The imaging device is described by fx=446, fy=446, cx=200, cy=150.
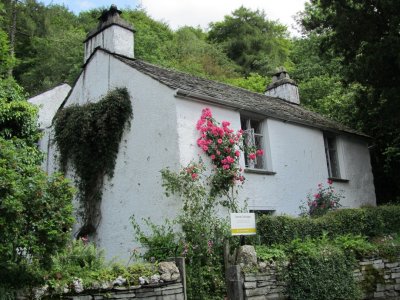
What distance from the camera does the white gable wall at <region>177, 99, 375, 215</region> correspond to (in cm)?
1319

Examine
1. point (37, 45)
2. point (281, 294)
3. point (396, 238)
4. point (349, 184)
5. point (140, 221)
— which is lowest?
point (281, 294)

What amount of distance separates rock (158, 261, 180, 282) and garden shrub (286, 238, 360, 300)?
2876 mm

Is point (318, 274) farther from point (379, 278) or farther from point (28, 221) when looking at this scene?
point (28, 221)

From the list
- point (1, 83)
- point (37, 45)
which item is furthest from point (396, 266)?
point (37, 45)

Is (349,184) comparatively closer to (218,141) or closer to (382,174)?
(382,174)

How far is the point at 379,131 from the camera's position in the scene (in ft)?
69.5

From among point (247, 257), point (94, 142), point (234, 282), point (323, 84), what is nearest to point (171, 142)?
point (94, 142)

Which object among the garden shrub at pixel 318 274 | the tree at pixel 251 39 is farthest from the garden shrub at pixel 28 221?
the tree at pixel 251 39

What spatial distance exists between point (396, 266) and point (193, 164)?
5.92 meters

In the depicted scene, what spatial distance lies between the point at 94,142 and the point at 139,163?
210 cm

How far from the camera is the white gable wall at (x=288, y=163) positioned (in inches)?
519

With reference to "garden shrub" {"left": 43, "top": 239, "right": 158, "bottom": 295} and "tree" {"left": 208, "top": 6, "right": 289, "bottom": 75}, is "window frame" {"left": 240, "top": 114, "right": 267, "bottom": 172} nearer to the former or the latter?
"garden shrub" {"left": 43, "top": 239, "right": 158, "bottom": 295}

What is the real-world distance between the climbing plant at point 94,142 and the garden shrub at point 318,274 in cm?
682

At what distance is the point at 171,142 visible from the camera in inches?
504
